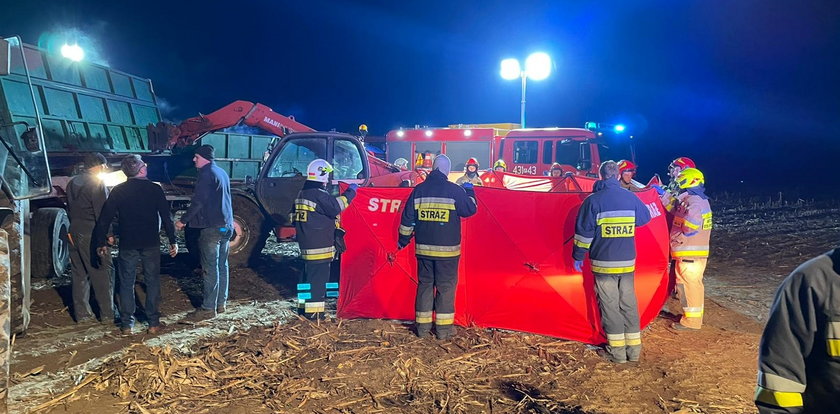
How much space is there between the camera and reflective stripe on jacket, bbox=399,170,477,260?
5.30 m

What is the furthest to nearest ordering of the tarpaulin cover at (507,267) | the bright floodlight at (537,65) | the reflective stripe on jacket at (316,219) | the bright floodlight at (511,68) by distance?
the bright floodlight at (511,68), the bright floodlight at (537,65), the reflective stripe on jacket at (316,219), the tarpaulin cover at (507,267)

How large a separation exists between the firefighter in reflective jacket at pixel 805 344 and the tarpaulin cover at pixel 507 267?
3.25 metres

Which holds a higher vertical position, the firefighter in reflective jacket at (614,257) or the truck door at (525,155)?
the truck door at (525,155)

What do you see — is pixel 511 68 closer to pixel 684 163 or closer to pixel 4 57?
pixel 684 163

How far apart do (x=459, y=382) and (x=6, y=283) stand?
312 centimetres

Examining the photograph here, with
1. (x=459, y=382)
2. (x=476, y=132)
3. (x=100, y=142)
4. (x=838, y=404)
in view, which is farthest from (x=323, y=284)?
(x=476, y=132)

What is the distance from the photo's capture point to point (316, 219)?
5648 millimetres

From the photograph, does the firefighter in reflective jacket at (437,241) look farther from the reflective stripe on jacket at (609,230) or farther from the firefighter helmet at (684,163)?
the firefighter helmet at (684,163)

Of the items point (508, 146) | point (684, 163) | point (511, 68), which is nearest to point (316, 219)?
point (684, 163)

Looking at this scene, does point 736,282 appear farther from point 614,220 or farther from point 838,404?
point 838,404

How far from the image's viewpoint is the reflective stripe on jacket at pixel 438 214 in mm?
5297

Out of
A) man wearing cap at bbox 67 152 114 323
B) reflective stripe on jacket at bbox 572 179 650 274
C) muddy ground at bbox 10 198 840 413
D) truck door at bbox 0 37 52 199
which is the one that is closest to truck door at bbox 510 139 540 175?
muddy ground at bbox 10 198 840 413

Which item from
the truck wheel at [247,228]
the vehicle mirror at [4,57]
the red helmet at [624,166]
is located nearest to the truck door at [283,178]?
the truck wheel at [247,228]

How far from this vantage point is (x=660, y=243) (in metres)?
5.52
